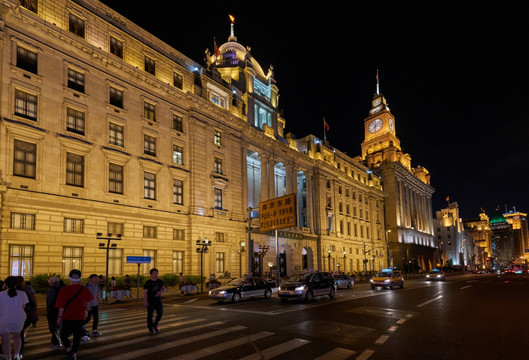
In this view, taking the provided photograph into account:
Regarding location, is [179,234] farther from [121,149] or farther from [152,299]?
[152,299]

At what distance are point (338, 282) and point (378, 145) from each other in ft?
247

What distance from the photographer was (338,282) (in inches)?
1384

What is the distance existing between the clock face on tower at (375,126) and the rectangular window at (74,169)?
91818 mm

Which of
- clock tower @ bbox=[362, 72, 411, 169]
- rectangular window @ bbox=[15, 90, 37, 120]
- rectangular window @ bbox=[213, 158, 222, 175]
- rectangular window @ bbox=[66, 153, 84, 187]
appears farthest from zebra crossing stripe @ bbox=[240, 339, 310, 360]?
clock tower @ bbox=[362, 72, 411, 169]

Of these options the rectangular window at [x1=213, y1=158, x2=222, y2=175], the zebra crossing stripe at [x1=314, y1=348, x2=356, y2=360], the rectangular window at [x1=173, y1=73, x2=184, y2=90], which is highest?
the rectangular window at [x1=173, y1=73, x2=184, y2=90]

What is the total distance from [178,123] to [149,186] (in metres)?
7.26

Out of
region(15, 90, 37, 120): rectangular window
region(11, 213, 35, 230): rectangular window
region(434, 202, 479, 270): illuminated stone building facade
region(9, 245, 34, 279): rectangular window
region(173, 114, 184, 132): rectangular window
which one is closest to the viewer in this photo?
region(9, 245, 34, 279): rectangular window

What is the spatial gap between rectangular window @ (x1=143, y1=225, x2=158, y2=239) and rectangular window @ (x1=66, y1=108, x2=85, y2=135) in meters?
8.94

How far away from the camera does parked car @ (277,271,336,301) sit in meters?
21.1

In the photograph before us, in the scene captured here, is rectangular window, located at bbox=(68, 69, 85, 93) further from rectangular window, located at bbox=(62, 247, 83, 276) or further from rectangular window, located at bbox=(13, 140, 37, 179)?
rectangular window, located at bbox=(62, 247, 83, 276)

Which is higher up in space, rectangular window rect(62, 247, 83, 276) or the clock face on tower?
the clock face on tower

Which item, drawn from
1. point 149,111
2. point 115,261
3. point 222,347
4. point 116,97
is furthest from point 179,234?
point 222,347

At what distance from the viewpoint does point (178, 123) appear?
36562 millimetres

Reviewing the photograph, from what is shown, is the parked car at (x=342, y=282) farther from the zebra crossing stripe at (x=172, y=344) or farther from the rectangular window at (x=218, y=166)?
the zebra crossing stripe at (x=172, y=344)
